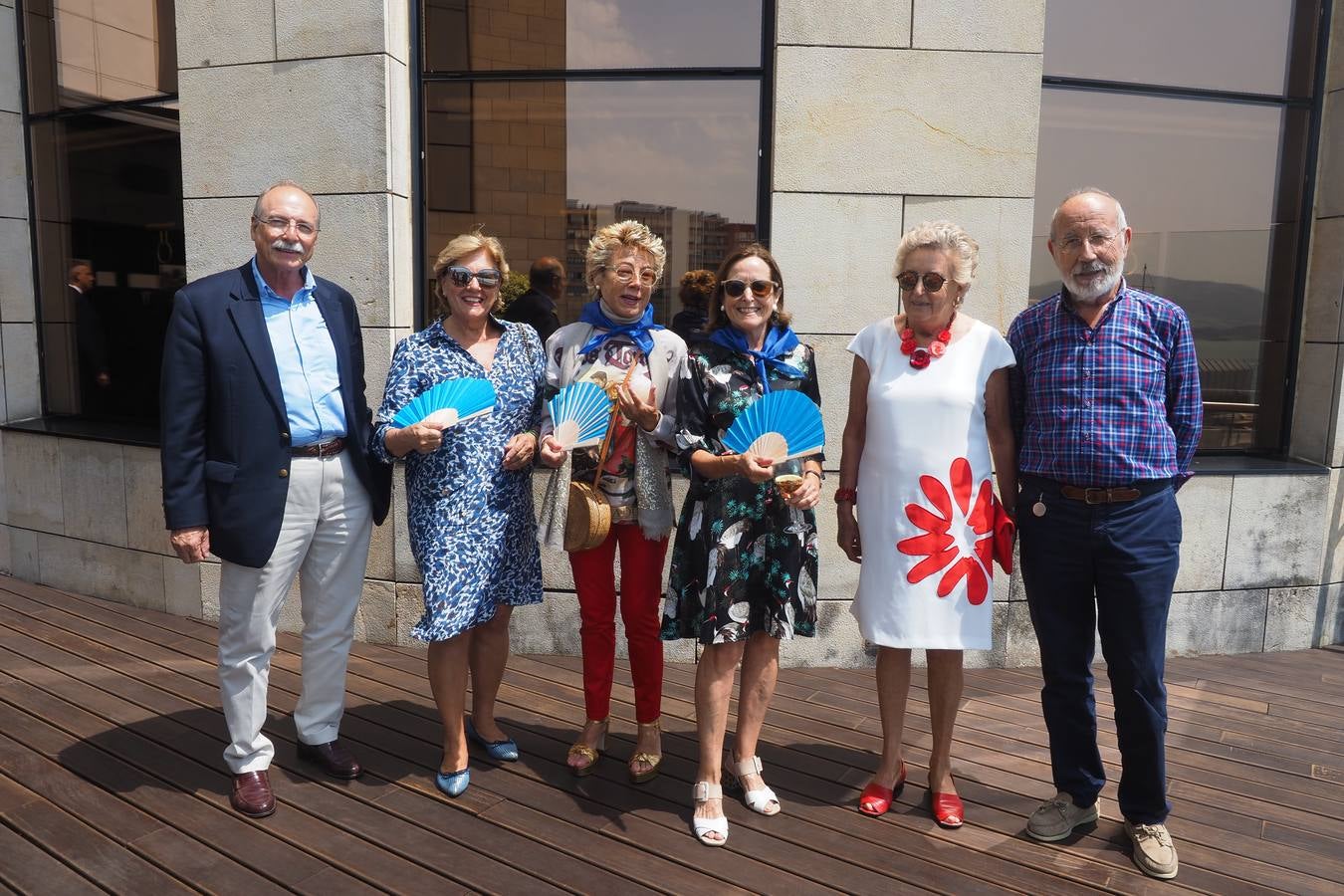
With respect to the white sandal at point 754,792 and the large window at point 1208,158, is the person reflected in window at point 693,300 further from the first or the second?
the white sandal at point 754,792

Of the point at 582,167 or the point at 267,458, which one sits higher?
the point at 582,167

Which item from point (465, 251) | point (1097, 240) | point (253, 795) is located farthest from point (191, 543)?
point (1097, 240)

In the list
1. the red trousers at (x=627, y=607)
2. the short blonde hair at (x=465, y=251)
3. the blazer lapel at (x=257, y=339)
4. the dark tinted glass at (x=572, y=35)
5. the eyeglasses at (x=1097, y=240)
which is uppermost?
the dark tinted glass at (x=572, y=35)

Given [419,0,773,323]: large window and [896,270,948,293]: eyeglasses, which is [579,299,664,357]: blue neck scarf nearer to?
[896,270,948,293]: eyeglasses

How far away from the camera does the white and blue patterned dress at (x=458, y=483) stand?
294 cm

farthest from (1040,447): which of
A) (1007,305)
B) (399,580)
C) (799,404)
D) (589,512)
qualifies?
(399,580)

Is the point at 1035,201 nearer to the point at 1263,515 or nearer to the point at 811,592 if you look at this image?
the point at 1263,515

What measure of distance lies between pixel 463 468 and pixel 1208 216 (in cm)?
418

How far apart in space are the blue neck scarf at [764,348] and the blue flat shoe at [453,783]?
63.7 inches

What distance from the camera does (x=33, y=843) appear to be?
8.89 ft

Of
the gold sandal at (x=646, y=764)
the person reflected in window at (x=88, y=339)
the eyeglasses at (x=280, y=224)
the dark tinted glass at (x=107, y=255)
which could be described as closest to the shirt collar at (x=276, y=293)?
the eyeglasses at (x=280, y=224)

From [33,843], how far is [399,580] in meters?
1.94

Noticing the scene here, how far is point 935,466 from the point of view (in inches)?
109

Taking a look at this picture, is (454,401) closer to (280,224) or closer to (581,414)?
(581,414)
